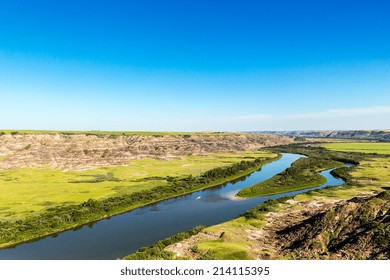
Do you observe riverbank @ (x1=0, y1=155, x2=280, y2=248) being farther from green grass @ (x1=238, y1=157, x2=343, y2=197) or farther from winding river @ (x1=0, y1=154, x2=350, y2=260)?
green grass @ (x1=238, y1=157, x2=343, y2=197)

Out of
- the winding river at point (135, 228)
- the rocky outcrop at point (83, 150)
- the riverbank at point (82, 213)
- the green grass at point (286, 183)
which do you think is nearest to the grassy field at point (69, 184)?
the riverbank at point (82, 213)

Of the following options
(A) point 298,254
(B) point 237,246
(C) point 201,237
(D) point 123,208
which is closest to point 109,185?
(D) point 123,208

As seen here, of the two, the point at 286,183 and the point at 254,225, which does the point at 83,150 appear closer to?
the point at 286,183

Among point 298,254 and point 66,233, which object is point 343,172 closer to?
point 298,254

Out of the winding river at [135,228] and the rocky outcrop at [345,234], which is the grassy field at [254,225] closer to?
the rocky outcrop at [345,234]

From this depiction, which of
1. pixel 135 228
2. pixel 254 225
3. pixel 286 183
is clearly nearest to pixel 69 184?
pixel 135 228

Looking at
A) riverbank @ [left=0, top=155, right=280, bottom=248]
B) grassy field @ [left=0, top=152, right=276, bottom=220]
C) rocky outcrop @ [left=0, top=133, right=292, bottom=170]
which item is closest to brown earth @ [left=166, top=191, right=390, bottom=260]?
riverbank @ [left=0, top=155, right=280, bottom=248]
